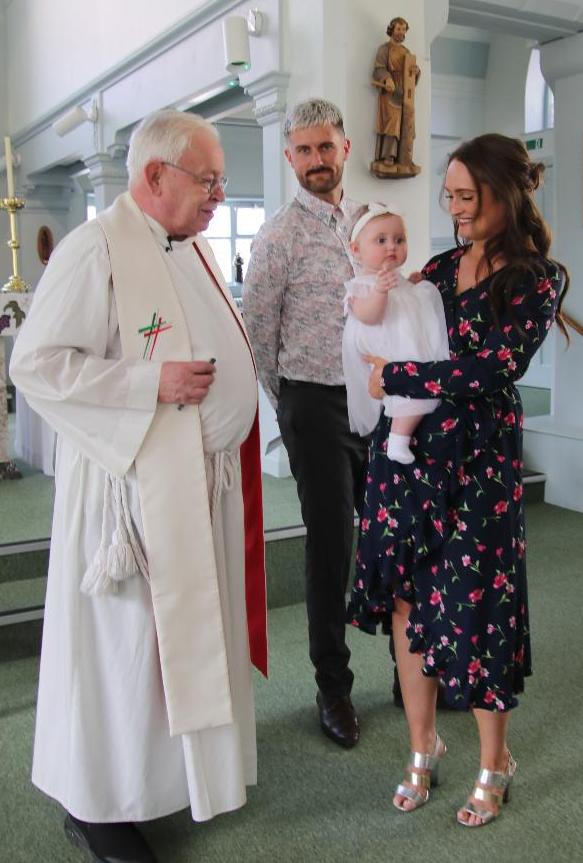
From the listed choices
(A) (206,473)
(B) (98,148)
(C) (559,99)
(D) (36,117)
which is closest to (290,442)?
(A) (206,473)

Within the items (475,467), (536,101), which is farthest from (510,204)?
(536,101)

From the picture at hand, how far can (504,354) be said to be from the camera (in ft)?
6.03

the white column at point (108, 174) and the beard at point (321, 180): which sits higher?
the white column at point (108, 174)

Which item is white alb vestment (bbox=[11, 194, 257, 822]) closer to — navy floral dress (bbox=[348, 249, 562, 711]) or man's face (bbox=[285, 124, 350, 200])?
navy floral dress (bbox=[348, 249, 562, 711])

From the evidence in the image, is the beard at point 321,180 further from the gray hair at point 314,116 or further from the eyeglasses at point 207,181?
the eyeglasses at point 207,181

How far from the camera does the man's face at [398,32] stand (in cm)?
416

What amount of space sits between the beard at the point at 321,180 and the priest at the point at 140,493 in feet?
1.93

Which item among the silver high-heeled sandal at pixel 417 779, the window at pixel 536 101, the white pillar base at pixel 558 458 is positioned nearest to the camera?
the silver high-heeled sandal at pixel 417 779

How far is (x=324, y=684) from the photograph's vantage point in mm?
2551

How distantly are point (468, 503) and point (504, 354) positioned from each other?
329 mm

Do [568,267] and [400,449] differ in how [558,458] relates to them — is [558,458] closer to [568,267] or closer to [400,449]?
[568,267]

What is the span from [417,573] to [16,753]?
50.3 inches

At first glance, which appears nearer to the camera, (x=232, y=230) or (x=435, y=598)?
(x=435, y=598)

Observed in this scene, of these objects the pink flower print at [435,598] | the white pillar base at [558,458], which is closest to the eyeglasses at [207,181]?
the pink flower print at [435,598]
